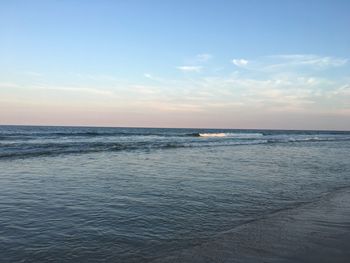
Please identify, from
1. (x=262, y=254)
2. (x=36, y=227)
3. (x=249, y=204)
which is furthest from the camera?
(x=249, y=204)

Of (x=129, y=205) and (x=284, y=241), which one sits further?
(x=129, y=205)

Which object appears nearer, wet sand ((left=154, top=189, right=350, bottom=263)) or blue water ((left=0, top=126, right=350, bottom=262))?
wet sand ((left=154, top=189, right=350, bottom=263))

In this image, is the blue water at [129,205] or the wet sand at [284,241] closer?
the wet sand at [284,241]

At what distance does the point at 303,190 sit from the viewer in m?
10.5

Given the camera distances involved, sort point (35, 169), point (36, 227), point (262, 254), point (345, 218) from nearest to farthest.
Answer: point (262, 254), point (36, 227), point (345, 218), point (35, 169)

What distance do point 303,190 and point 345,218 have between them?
328 centimetres

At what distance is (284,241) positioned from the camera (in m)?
5.65

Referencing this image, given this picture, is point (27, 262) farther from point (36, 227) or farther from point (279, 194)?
point (279, 194)

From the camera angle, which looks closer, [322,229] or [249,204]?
[322,229]

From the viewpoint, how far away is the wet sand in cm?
493

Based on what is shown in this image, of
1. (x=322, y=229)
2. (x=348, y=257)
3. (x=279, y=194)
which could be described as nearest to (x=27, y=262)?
(x=348, y=257)

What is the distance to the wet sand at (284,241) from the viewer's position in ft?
16.2

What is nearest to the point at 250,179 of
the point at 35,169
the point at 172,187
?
the point at 172,187

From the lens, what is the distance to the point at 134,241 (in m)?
5.62
